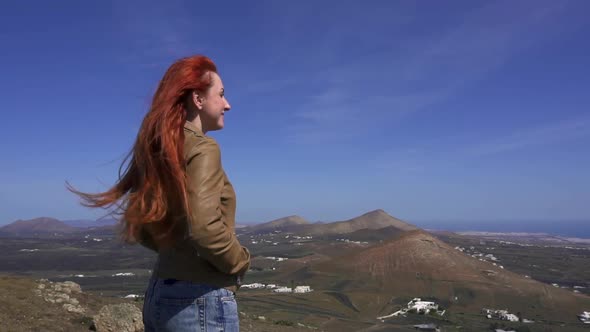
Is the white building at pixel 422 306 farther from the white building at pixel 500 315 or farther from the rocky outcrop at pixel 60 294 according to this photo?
the rocky outcrop at pixel 60 294

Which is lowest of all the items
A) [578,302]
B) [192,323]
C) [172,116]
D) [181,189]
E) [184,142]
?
[578,302]

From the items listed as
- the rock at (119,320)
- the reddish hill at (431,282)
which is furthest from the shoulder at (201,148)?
the reddish hill at (431,282)

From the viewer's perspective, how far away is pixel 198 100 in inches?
109

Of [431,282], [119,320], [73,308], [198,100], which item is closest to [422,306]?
[431,282]

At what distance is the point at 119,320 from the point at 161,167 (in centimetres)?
1380

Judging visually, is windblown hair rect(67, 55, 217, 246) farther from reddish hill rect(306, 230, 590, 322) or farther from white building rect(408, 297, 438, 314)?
white building rect(408, 297, 438, 314)

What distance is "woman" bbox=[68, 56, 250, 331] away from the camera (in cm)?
235

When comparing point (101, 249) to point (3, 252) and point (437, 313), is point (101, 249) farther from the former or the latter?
point (437, 313)

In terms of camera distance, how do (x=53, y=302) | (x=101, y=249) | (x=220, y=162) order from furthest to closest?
(x=101, y=249) → (x=53, y=302) → (x=220, y=162)

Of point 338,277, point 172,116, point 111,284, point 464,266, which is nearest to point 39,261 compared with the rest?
point 111,284

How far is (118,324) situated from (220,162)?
45.5 feet

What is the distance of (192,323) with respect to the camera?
2406 millimetres

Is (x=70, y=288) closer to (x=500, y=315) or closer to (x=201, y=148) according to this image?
(x=201, y=148)

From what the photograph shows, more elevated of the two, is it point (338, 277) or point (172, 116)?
point (172, 116)
